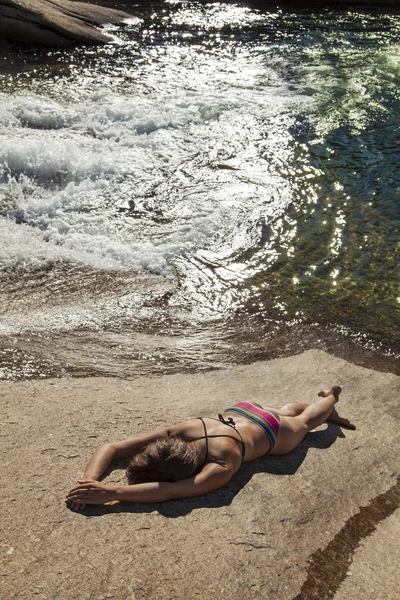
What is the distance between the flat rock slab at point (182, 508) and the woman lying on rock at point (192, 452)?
9 cm

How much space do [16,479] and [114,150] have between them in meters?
7.30

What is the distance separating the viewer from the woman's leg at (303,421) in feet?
15.4

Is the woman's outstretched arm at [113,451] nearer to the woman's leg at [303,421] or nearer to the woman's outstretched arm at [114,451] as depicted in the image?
the woman's outstretched arm at [114,451]

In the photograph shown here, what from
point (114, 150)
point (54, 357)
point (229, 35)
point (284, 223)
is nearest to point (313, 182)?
point (284, 223)

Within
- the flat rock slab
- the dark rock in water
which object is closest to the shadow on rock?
the flat rock slab

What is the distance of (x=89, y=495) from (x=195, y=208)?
5.55m

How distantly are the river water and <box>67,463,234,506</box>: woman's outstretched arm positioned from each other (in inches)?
67.0

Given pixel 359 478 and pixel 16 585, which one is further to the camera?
pixel 359 478

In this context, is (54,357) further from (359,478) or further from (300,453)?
(359,478)

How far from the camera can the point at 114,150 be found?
1031cm

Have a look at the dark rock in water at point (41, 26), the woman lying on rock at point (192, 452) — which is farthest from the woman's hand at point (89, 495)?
the dark rock in water at point (41, 26)

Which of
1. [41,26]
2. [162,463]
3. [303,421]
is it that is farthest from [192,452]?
[41,26]

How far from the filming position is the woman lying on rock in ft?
12.9

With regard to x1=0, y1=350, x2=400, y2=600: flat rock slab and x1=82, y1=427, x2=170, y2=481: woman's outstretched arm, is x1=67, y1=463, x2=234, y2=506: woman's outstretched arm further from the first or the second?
x1=82, y1=427, x2=170, y2=481: woman's outstretched arm
